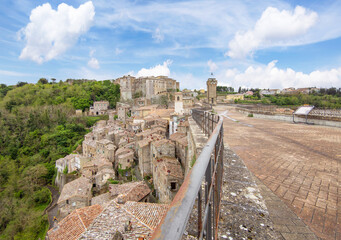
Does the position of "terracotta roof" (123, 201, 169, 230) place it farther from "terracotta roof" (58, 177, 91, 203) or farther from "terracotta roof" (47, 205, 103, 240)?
"terracotta roof" (58, 177, 91, 203)

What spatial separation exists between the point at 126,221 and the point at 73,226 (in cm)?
614

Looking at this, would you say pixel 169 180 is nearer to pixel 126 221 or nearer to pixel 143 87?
pixel 126 221

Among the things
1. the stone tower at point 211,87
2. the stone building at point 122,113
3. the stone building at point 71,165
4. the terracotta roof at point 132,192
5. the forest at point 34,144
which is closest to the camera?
the terracotta roof at point 132,192

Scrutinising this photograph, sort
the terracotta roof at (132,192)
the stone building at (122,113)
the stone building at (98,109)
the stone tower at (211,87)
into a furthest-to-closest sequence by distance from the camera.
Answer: the stone building at (98,109), the stone building at (122,113), the stone tower at (211,87), the terracotta roof at (132,192)

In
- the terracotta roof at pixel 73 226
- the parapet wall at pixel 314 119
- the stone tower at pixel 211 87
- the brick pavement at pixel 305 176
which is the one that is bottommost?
the terracotta roof at pixel 73 226

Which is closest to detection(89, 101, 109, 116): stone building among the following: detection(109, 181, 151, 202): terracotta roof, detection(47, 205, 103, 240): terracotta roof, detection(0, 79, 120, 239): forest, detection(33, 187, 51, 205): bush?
detection(0, 79, 120, 239): forest

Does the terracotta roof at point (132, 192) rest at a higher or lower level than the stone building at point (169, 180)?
lower

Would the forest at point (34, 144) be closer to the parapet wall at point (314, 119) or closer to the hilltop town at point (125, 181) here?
the hilltop town at point (125, 181)

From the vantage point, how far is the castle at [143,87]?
2509 inches

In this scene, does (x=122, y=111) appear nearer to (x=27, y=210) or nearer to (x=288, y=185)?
(x=27, y=210)

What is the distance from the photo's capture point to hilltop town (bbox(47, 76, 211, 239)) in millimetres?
9133

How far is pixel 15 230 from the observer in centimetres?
2139

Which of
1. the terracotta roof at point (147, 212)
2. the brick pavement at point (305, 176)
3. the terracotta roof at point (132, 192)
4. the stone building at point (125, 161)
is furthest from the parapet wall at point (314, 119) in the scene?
the stone building at point (125, 161)

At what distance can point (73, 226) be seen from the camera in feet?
39.1
